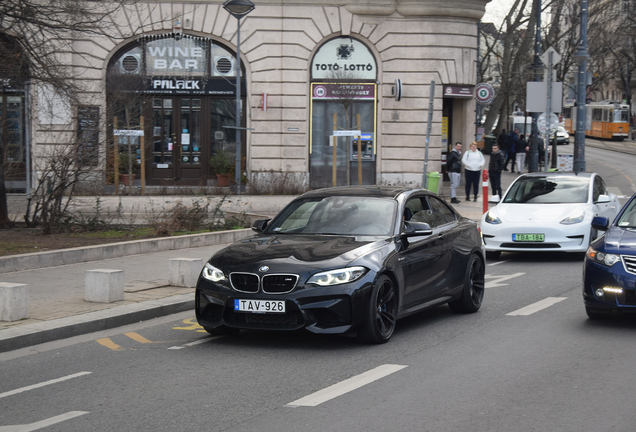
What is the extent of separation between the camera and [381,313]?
797 centimetres

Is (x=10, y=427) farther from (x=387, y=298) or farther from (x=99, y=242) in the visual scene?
(x=99, y=242)

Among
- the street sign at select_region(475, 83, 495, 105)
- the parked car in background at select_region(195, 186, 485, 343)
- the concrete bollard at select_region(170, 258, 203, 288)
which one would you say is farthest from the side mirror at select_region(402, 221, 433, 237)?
the street sign at select_region(475, 83, 495, 105)

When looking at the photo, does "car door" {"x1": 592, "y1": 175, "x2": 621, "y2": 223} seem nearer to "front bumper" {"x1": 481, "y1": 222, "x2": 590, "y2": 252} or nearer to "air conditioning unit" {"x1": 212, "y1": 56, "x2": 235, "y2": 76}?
"front bumper" {"x1": 481, "y1": 222, "x2": 590, "y2": 252}

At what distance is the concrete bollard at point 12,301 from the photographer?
28.5 ft

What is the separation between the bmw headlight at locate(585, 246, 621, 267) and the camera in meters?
8.55

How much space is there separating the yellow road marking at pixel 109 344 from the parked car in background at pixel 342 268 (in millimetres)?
836

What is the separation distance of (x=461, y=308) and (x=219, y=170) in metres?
19.9

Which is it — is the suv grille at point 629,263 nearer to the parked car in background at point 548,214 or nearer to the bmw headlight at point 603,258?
the bmw headlight at point 603,258

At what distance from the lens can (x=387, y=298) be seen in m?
8.03

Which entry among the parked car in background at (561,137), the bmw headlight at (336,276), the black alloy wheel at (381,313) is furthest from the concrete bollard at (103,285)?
the parked car in background at (561,137)

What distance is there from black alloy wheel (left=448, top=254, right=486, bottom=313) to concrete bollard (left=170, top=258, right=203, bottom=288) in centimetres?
339

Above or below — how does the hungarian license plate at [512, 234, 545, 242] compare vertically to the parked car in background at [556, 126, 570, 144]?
below

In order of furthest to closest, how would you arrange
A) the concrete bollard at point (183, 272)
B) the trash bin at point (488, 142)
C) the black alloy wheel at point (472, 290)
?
1. the trash bin at point (488, 142)
2. the concrete bollard at point (183, 272)
3. the black alloy wheel at point (472, 290)

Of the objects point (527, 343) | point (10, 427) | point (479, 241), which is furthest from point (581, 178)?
point (10, 427)
